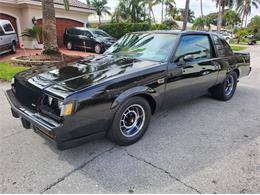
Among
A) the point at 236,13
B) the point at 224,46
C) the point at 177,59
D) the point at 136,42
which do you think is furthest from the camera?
the point at 236,13

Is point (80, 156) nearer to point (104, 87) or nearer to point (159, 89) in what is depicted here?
point (104, 87)

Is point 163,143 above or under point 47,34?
under

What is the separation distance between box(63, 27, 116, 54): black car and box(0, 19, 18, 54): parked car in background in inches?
158

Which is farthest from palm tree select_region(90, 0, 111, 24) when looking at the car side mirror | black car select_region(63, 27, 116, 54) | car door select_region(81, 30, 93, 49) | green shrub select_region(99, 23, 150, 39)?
the car side mirror

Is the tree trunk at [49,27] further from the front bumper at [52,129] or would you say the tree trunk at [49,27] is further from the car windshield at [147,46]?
the front bumper at [52,129]

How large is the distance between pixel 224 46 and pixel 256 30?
46.8m

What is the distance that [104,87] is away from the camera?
9.18ft

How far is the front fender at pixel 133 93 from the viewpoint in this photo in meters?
2.90

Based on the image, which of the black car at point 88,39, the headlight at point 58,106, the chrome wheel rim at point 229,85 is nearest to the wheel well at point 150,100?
the headlight at point 58,106

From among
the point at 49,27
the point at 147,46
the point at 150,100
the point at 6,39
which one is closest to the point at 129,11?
the point at 6,39

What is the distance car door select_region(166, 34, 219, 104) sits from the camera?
374cm

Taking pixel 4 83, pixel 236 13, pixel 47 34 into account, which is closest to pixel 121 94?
pixel 4 83

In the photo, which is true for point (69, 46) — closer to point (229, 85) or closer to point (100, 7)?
point (229, 85)

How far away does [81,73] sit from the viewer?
10.6ft
